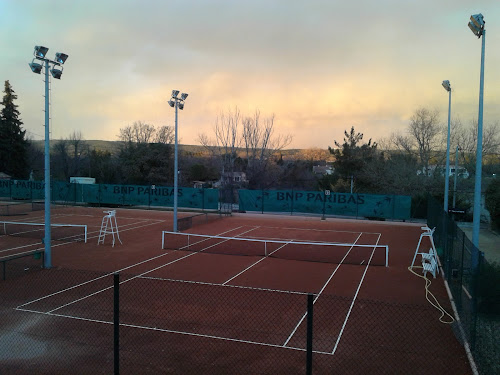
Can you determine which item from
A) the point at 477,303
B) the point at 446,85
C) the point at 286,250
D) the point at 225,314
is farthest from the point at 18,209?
the point at 477,303

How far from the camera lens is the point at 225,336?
881 centimetres

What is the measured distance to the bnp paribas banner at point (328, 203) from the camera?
1265 inches

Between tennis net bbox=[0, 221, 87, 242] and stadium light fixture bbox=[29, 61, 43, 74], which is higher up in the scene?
stadium light fixture bbox=[29, 61, 43, 74]

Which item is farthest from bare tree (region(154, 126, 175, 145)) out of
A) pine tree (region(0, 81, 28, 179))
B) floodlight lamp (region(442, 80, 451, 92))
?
floodlight lamp (region(442, 80, 451, 92))

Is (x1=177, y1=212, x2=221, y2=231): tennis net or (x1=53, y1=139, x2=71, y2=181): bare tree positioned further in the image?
(x1=53, y1=139, x2=71, y2=181): bare tree

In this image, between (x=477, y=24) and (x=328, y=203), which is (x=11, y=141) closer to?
(x=328, y=203)

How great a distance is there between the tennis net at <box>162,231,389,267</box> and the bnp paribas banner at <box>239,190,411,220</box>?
42.5ft

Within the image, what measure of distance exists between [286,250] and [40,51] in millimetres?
12866

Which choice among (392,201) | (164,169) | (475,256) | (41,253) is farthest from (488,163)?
(41,253)

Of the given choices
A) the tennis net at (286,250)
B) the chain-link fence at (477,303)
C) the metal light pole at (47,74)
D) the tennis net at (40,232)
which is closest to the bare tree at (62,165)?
the tennis net at (40,232)

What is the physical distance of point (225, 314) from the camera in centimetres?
1016

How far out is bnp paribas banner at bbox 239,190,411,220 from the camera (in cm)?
3212

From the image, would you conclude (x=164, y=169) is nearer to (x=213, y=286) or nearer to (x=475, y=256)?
(x=213, y=286)

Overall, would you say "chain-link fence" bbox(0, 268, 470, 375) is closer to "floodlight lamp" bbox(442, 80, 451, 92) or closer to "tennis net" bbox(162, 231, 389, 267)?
"tennis net" bbox(162, 231, 389, 267)
